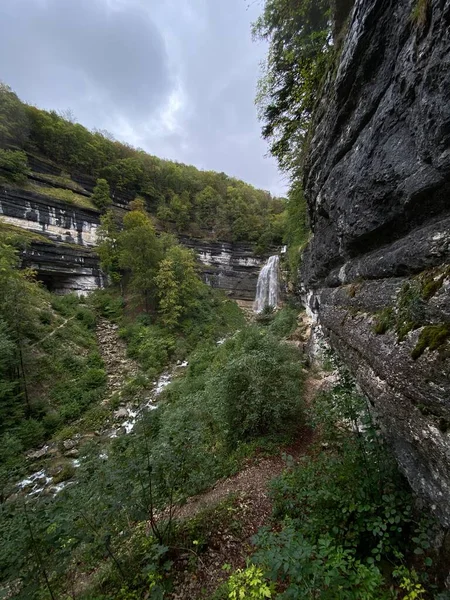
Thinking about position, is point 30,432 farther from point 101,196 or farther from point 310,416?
point 101,196

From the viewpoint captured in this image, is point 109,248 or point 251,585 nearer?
point 251,585

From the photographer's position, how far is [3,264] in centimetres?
1098

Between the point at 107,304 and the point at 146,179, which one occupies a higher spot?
the point at 146,179

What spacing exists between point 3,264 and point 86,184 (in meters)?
19.4

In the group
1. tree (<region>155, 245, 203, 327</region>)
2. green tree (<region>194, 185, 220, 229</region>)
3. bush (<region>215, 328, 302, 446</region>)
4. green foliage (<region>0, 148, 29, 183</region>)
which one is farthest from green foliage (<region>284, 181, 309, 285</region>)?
green foliage (<region>0, 148, 29, 183</region>)

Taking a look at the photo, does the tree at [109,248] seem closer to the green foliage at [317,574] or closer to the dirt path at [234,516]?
the dirt path at [234,516]

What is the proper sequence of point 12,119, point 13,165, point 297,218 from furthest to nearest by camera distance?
point 12,119, point 13,165, point 297,218

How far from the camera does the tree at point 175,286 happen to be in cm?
1750

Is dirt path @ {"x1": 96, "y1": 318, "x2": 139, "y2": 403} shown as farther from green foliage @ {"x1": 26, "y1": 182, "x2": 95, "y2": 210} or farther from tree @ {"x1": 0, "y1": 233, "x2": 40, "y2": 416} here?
green foliage @ {"x1": 26, "y1": 182, "x2": 95, "y2": 210}

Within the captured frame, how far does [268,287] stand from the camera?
24.9 meters

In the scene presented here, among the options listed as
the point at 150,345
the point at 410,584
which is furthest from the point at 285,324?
the point at 410,584

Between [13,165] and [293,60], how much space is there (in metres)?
24.5

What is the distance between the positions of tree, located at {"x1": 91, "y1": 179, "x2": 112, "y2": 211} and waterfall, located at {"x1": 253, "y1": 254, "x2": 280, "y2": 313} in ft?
60.2

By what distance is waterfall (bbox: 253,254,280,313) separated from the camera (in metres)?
23.8
